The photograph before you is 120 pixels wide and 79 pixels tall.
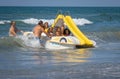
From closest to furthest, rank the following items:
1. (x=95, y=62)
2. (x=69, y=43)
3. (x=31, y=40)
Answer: (x=95, y=62) < (x=69, y=43) < (x=31, y=40)

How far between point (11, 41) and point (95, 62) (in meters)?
7.50

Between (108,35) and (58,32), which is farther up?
(58,32)

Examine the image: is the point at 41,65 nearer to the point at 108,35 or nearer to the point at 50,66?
the point at 50,66

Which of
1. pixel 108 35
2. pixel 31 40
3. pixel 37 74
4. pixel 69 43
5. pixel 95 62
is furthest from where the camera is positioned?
pixel 108 35

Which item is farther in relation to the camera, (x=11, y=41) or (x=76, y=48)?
(x=11, y=41)

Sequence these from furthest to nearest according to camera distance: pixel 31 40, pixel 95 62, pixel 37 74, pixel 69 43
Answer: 1. pixel 31 40
2. pixel 69 43
3. pixel 95 62
4. pixel 37 74

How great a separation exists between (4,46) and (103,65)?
7.41 m

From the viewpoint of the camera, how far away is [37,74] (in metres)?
11.2

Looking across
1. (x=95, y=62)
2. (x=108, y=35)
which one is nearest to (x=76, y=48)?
(x=95, y=62)

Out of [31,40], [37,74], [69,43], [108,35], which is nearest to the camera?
[37,74]

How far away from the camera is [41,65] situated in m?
12.7

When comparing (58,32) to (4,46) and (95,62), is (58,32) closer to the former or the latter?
(4,46)

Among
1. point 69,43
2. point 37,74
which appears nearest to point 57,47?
point 69,43

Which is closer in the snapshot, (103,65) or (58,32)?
(103,65)
